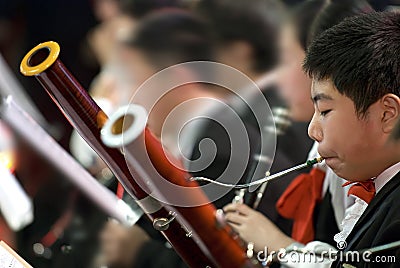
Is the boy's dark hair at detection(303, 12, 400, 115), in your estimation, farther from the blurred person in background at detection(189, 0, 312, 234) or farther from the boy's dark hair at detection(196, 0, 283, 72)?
the boy's dark hair at detection(196, 0, 283, 72)

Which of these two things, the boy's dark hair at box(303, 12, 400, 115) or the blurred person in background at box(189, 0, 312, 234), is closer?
the boy's dark hair at box(303, 12, 400, 115)

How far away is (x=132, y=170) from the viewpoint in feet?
2.58

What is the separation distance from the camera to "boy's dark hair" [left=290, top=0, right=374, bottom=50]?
1.10 meters

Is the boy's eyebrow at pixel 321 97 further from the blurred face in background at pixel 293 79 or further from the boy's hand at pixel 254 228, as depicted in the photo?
the blurred face in background at pixel 293 79

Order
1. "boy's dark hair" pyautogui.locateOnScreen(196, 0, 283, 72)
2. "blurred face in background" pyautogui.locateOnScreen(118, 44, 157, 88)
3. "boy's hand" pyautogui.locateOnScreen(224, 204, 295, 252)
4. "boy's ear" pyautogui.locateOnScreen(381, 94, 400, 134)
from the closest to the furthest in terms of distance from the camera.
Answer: "boy's ear" pyautogui.locateOnScreen(381, 94, 400, 134) < "boy's hand" pyautogui.locateOnScreen(224, 204, 295, 252) < "boy's dark hair" pyautogui.locateOnScreen(196, 0, 283, 72) < "blurred face in background" pyautogui.locateOnScreen(118, 44, 157, 88)

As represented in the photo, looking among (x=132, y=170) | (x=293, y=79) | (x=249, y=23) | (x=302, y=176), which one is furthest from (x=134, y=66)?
(x=132, y=170)

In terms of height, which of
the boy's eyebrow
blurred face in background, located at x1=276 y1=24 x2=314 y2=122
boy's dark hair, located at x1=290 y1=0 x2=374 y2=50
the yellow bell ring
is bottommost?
blurred face in background, located at x1=276 y1=24 x2=314 y2=122

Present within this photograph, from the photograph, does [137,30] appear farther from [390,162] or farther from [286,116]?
[390,162]

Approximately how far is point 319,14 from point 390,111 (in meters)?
0.51

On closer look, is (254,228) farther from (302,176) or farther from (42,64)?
(42,64)

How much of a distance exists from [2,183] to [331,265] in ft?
2.83

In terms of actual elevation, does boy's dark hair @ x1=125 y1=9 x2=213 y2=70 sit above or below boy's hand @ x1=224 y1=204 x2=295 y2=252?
above

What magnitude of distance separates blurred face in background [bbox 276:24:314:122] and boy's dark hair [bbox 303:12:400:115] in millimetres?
464

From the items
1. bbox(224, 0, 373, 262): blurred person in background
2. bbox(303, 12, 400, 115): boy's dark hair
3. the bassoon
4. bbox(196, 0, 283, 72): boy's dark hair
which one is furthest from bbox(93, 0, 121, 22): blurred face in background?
bbox(303, 12, 400, 115): boy's dark hair
